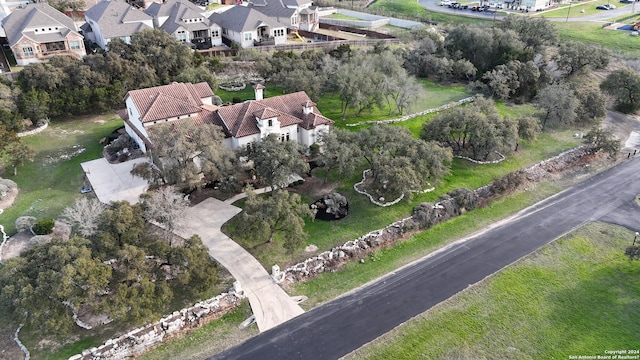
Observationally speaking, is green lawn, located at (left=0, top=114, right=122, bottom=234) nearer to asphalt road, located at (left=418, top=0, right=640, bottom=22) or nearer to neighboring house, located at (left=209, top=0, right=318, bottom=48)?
neighboring house, located at (left=209, top=0, right=318, bottom=48)

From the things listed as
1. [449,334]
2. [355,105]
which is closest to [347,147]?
[355,105]

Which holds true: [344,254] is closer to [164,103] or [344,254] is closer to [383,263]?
[383,263]

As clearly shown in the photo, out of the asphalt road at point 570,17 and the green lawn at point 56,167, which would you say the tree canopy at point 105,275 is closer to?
the green lawn at point 56,167

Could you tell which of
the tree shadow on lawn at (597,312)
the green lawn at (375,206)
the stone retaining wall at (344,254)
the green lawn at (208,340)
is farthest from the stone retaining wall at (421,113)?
the green lawn at (208,340)

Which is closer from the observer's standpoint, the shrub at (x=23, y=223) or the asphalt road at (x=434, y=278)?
the asphalt road at (x=434, y=278)

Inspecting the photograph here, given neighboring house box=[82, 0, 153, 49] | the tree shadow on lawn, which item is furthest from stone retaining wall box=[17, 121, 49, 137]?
the tree shadow on lawn
